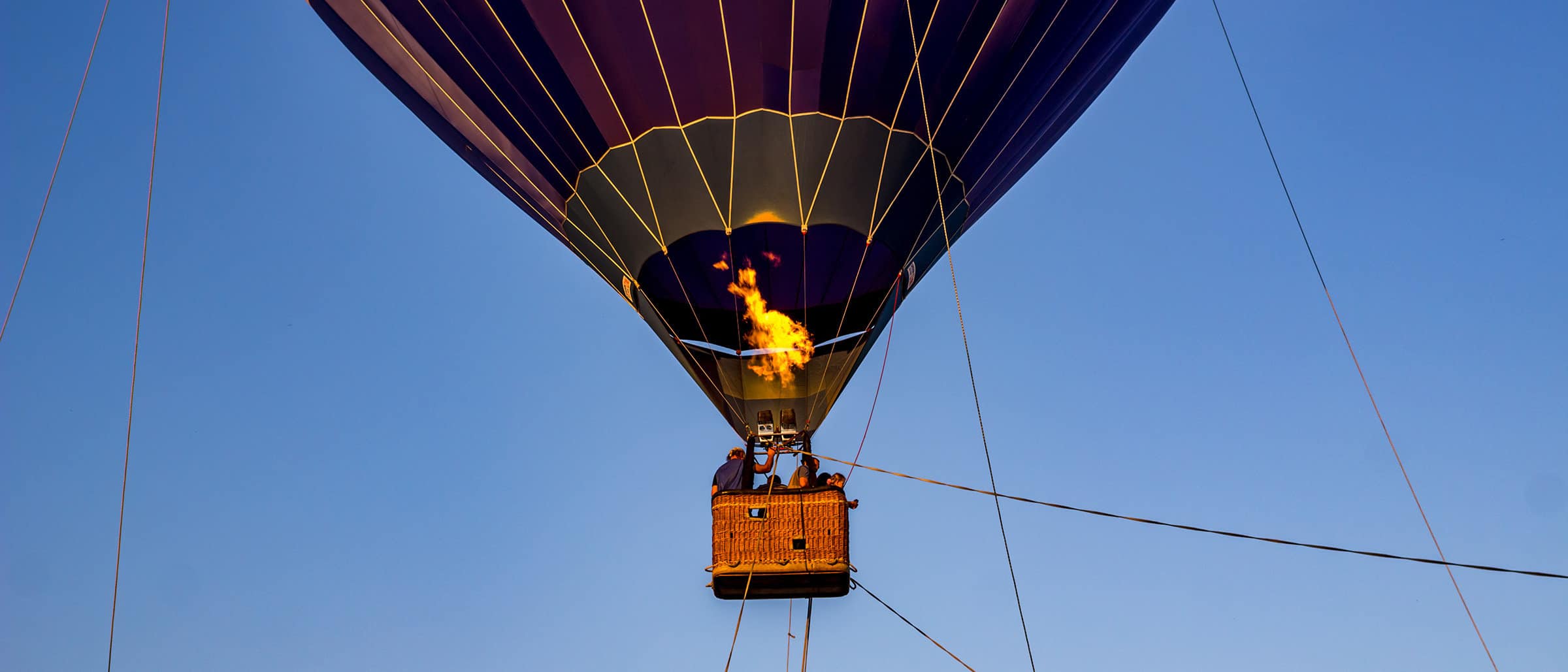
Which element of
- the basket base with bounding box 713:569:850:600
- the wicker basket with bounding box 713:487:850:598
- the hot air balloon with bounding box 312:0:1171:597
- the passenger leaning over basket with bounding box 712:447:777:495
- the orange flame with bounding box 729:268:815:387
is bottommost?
the basket base with bounding box 713:569:850:600

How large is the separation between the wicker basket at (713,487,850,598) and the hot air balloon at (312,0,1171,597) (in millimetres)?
16

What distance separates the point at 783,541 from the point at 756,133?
67.1 inches

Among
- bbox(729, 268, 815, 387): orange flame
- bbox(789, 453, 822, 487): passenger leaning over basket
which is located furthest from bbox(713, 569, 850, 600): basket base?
bbox(729, 268, 815, 387): orange flame

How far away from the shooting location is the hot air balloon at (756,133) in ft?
14.1

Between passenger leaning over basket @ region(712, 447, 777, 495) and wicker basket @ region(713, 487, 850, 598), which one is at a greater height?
passenger leaning over basket @ region(712, 447, 777, 495)

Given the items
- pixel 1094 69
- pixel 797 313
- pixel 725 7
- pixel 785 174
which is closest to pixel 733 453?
pixel 797 313

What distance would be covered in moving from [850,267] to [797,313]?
0.32 m

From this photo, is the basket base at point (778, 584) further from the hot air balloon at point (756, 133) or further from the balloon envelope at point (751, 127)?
the balloon envelope at point (751, 127)

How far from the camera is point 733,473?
4.49 m

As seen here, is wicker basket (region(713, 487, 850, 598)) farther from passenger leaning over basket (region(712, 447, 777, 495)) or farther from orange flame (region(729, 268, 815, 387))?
orange flame (region(729, 268, 815, 387))

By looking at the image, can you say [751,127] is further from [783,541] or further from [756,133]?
[783,541]

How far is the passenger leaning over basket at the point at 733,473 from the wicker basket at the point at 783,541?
33 cm

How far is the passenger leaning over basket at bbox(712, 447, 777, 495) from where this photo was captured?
14.6 ft

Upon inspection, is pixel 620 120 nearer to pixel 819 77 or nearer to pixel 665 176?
pixel 665 176
